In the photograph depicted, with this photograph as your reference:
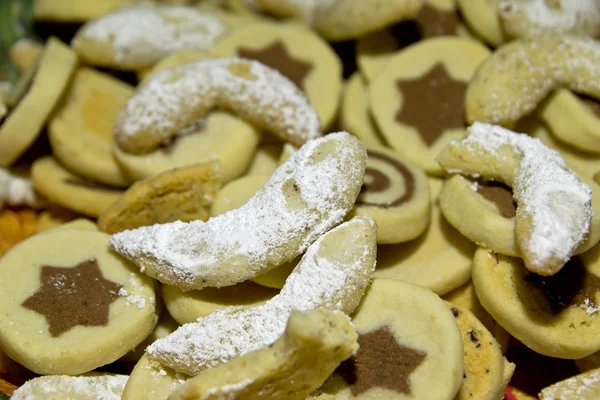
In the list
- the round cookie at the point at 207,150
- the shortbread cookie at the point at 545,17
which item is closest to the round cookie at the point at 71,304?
the round cookie at the point at 207,150

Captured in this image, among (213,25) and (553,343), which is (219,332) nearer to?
(553,343)

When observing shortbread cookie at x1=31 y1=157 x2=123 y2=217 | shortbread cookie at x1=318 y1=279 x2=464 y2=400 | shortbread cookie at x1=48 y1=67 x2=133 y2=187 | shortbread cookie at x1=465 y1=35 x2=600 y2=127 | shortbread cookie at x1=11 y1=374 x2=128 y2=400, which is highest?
shortbread cookie at x1=465 y1=35 x2=600 y2=127

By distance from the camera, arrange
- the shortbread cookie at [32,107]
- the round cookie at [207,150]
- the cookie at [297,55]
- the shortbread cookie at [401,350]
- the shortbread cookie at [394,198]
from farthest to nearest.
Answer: the cookie at [297,55] < the shortbread cookie at [32,107] < the round cookie at [207,150] < the shortbread cookie at [394,198] < the shortbread cookie at [401,350]

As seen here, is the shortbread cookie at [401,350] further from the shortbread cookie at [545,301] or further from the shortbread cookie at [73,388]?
the shortbread cookie at [73,388]

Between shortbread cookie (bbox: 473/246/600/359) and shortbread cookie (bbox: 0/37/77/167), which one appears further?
shortbread cookie (bbox: 0/37/77/167)

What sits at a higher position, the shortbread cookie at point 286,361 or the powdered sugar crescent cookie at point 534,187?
the powdered sugar crescent cookie at point 534,187

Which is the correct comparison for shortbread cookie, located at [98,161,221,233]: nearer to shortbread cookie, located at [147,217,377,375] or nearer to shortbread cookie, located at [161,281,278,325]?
shortbread cookie, located at [161,281,278,325]

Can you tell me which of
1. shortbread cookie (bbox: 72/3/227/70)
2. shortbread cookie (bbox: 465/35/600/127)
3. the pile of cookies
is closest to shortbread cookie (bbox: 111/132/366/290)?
the pile of cookies

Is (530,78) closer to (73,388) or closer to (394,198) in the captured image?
(394,198)
